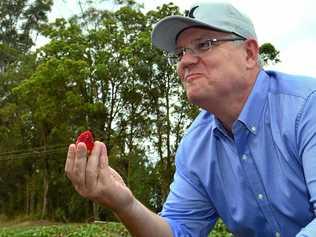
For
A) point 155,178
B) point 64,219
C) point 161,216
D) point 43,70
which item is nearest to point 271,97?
point 161,216

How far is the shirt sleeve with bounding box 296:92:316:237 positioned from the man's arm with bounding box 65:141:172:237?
2.00 ft

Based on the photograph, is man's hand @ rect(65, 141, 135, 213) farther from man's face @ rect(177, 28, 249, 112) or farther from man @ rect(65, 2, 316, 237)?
man's face @ rect(177, 28, 249, 112)

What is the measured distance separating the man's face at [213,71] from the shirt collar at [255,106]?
49 mm

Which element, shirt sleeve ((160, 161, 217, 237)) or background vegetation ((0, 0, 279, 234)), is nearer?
shirt sleeve ((160, 161, 217, 237))

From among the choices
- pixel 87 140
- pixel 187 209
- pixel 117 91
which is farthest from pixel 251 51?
pixel 117 91

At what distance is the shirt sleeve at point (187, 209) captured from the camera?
2.48m

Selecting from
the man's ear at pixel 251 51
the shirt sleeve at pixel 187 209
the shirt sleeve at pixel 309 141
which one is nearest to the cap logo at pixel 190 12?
the man's ear at pixel 251 51

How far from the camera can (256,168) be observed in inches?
88.6

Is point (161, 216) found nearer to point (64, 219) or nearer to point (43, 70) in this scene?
point (43, 70)

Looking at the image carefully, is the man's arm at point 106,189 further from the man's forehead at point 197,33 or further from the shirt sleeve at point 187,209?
the man's forehead at point 197,33

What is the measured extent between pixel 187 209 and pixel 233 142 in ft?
1.15

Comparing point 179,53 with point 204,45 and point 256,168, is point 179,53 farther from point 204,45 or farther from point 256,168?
point 256,168

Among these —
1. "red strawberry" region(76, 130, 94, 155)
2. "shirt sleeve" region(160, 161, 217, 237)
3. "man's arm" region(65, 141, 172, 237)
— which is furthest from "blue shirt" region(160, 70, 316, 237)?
"red strawberry" region(76, 130, 94, 155)

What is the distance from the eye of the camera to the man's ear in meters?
2.36
